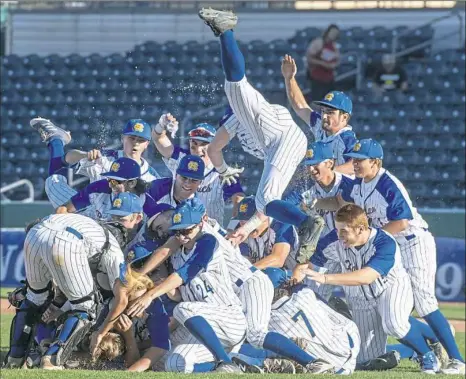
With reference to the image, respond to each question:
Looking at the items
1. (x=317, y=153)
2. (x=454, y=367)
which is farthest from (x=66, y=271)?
(x=454, y=367)

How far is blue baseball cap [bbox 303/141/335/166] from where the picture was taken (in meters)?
7.80

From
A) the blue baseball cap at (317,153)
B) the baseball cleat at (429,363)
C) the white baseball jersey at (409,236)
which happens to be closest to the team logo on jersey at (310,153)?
the blue baseball cap at (317,153)

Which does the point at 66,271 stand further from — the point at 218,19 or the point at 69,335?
the point at 218,19

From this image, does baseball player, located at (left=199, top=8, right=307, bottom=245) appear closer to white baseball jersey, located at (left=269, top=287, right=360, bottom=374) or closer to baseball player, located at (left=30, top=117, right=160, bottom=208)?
white baseball jersey, located at (left=269, top=287, right=360, bottom=374)

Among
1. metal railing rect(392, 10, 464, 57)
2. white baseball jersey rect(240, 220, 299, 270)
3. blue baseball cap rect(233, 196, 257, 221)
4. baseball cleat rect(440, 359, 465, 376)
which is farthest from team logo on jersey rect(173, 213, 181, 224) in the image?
metal railing rect(392, 10, 464, 57)

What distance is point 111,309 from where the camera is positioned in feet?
22.7

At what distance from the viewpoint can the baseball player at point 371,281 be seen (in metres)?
7.16

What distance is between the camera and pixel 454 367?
7.70 m

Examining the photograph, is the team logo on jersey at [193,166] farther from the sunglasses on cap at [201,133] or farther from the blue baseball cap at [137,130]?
the sunglasses on cap at [201,133]

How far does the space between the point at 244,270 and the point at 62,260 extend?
121cm

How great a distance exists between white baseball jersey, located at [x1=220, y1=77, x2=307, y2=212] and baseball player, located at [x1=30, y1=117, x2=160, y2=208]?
3.56 feet

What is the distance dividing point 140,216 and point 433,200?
891 cm

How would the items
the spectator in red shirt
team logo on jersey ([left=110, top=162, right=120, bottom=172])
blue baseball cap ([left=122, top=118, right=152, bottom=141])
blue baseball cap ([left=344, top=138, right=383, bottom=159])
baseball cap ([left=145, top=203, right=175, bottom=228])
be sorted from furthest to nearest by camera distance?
the spectator in red shirt < blue baseball cap ([left=122, top=118, right=152, bottom=141]) < team logo on jersey ([left=110, top=162, right=120, bottom=172]) < blue baseball cap ([left=344, top=138, right=383, bottom=159]) < baseball cap ([left=145, top=203, right=175, bottom=228])

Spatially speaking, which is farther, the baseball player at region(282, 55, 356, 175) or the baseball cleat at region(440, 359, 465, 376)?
the baseball player at region(282, 55, 356, 175)
